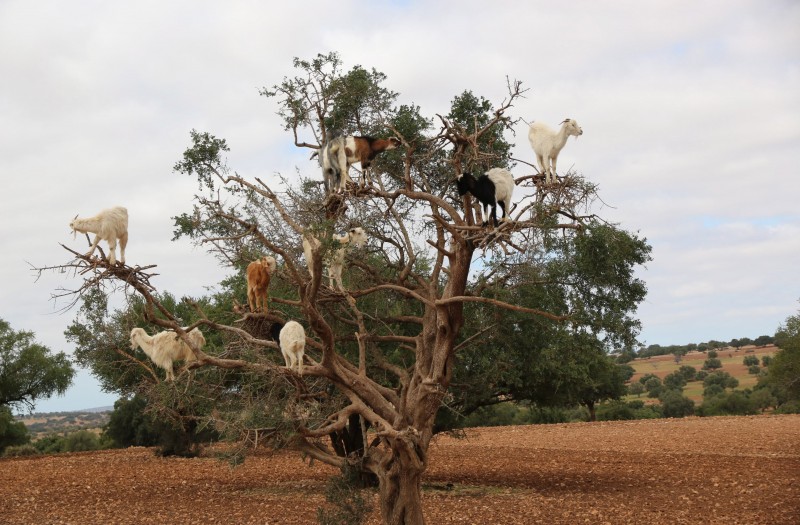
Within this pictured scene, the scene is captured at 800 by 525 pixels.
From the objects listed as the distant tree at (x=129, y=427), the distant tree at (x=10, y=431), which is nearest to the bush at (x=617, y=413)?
the distant tree at (x=129, y=427)

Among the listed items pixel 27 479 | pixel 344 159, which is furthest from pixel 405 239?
pixel 27 479

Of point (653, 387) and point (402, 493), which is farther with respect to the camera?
point (653, 387)

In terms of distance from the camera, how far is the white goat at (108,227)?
8.87 metres

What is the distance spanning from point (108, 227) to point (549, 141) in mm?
5348

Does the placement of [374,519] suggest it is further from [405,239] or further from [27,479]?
[27,479]

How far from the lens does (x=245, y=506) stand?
13.7 meters

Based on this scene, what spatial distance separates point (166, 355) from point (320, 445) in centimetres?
252

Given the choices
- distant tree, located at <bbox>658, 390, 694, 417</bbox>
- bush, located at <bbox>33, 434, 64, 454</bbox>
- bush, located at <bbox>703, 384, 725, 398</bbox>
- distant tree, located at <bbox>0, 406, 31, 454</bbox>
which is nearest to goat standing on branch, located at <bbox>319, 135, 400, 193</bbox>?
distant tree, located at <bbox>0, 406, 31, 454</bbox>

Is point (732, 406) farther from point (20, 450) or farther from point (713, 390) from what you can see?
point (20, 450)

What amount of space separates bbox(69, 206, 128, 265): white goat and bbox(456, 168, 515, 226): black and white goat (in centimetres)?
413

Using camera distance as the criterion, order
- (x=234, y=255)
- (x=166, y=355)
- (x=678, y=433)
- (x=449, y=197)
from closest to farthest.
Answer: (x=166, y=355) → (x=234, y=255) → (x=449, y=197) → (x=678, y=433)

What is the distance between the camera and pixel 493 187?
9.93 m

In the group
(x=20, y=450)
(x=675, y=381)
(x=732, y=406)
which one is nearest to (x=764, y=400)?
(x=732, y=406)

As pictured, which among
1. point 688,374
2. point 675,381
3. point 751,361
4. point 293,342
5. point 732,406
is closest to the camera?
point 293,342
